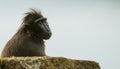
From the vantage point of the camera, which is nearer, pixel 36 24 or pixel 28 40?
pixel 28 40

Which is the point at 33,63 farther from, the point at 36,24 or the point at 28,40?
the point at 36,24

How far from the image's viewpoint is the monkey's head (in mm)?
8664

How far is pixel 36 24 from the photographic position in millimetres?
8852

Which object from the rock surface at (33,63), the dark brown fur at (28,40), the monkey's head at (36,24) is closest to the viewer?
the rock surface at (33,63)

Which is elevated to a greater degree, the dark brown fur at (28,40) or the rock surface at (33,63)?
the dark brown fur at (28,40)

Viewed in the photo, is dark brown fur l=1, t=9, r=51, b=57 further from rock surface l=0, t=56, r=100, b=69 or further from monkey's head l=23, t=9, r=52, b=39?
rock surface l=0, t=56, r=100, b=69

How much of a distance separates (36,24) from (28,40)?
1.56ft

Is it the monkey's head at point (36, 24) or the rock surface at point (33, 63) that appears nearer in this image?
the rock surface at point (33, 63)

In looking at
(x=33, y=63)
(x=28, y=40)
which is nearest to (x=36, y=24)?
(x=28, y=40)

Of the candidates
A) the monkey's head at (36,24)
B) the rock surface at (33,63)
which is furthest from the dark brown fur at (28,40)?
the rock surface at (33,63)

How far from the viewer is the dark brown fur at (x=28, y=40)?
845 centimetres

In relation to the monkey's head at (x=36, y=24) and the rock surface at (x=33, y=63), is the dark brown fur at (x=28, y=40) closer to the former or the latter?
the monkey's head at (x=36, y=24)

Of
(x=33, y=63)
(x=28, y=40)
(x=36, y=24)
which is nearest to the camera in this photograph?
(x=33, y=63)

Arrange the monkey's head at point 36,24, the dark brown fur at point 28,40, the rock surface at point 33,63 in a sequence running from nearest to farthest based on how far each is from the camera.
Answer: the rock surface at point 33,63 < the dark brown fur at point 28,40 < the monkey's head at point 36,24
